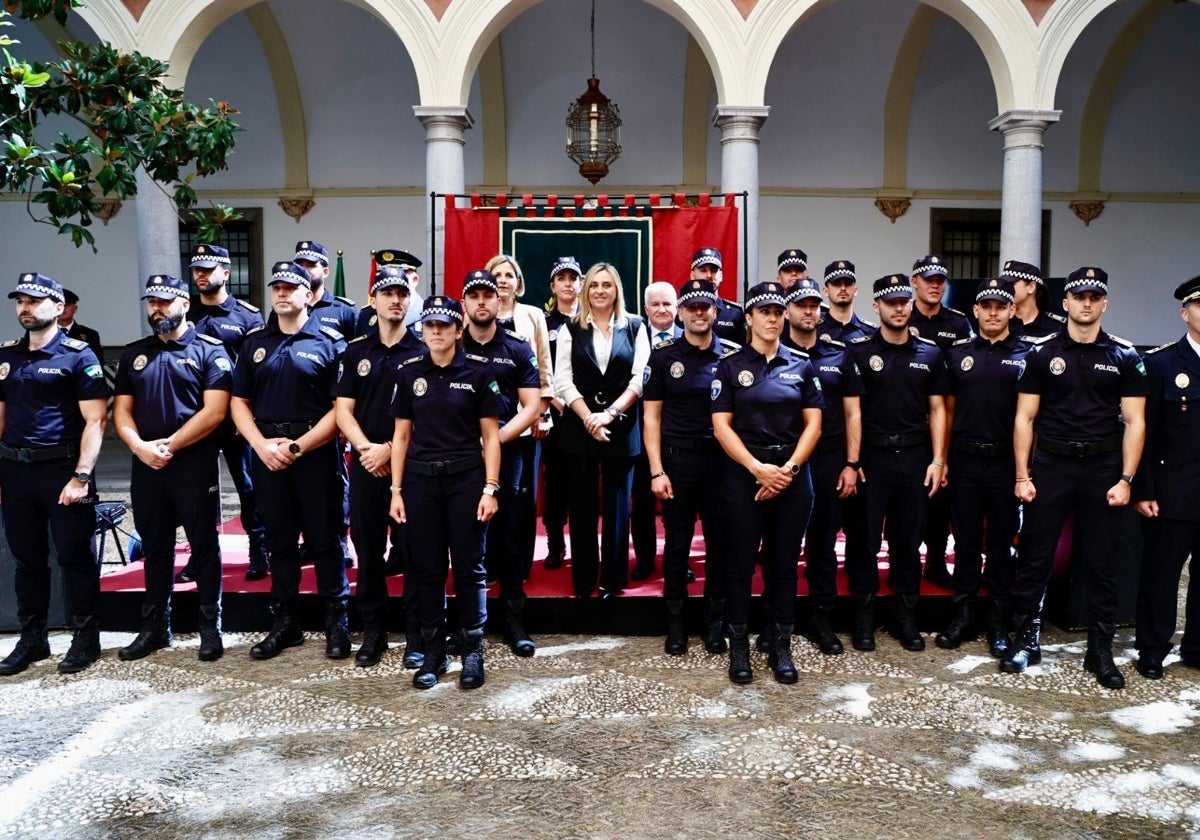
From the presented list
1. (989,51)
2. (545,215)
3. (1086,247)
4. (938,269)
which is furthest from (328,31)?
(1086,247)

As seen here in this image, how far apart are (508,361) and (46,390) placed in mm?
2292

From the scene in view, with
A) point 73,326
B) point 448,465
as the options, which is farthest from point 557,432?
point 73,326

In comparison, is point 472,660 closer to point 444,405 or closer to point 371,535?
point 371,535

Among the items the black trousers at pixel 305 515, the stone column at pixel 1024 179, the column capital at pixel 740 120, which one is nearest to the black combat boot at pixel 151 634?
the black trousers at pixel 305 515

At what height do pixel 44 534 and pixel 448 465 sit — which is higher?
pixel 448 465

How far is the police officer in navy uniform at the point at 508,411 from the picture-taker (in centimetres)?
461

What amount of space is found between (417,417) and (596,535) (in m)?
1.29

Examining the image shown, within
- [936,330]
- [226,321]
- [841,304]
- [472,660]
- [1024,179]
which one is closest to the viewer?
[472,660]

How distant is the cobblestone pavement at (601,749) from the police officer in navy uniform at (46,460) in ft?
0.87

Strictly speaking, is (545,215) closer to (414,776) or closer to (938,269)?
(938,269)

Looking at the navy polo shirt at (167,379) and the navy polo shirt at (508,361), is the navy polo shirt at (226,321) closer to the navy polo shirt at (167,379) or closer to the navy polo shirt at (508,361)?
the navy polo shirt at (167,379)

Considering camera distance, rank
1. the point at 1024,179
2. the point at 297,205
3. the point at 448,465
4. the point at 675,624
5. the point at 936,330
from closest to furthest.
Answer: the point at 448,465 → the point at 675,624 → the point at 936,330 → the point at 1024,179 → the point at 297,205

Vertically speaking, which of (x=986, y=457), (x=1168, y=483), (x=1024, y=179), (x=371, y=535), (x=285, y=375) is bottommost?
(x=371, y=535)

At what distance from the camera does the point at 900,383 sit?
486cm
